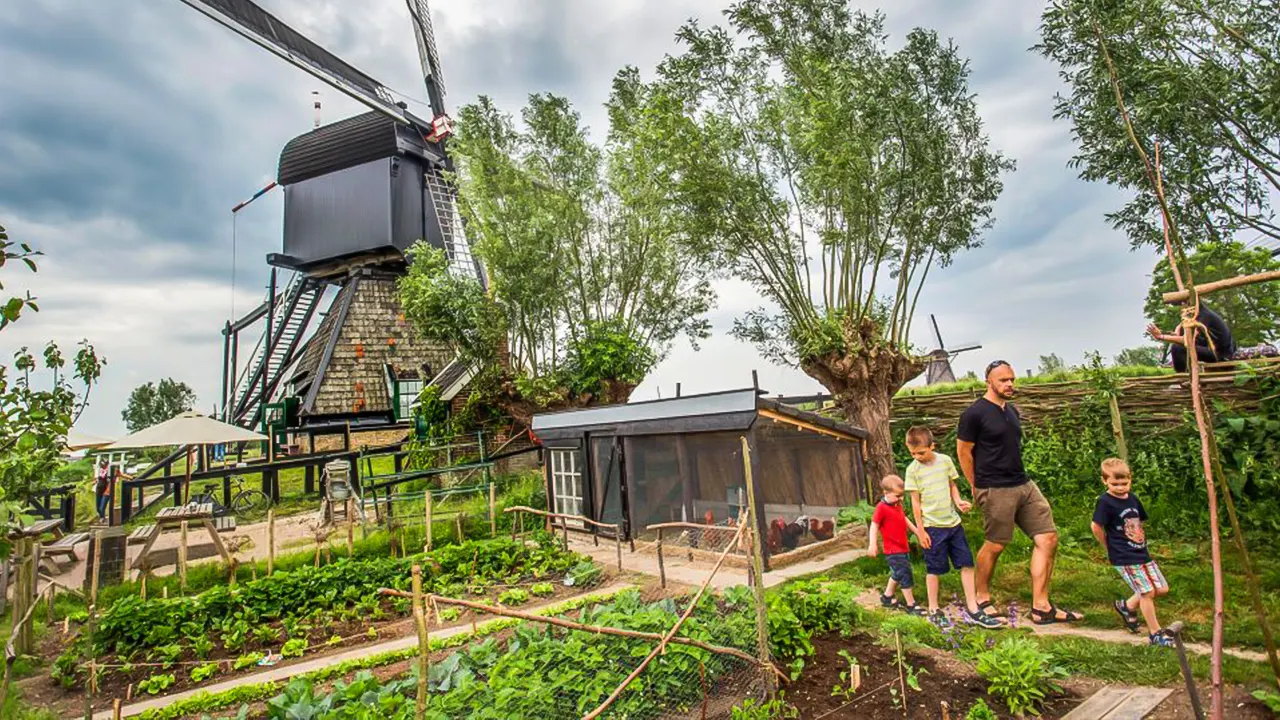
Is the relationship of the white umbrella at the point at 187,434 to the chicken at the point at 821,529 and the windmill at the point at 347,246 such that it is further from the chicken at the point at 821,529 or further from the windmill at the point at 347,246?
the chicken at the point at 821,529

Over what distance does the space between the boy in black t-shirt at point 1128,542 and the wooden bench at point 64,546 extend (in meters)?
11.9

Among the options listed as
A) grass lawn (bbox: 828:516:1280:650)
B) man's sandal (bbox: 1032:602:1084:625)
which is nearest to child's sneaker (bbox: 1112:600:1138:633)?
grass lawn (bbox: 828:516:1280:650)

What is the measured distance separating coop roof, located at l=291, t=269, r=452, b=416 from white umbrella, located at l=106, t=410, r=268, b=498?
18.4ft

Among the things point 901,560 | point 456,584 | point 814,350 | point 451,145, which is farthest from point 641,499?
point 451,145

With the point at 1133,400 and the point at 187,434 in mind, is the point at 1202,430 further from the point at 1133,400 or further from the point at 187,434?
the point at 187,434

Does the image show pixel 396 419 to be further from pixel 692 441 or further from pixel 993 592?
pixel 993 592

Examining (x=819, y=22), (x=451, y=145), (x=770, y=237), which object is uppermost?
(x=451, y=145)

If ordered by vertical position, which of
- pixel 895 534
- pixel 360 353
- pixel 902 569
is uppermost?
pixel 360 353

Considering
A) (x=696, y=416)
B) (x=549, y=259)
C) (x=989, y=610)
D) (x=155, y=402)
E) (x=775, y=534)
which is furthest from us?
(x=155, y=402)

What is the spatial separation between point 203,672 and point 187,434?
7.39 meters

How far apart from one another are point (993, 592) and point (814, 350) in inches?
170

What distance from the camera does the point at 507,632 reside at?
18.4 ft

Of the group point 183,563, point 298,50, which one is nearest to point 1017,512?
point 183,563

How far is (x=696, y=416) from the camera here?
820 cm
